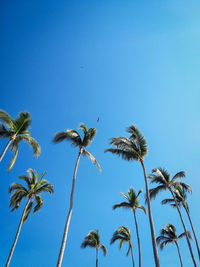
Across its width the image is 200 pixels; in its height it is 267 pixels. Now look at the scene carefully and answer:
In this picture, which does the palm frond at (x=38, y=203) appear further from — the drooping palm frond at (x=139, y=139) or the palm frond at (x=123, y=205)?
the drooping palm frond at (x=139, y=139)

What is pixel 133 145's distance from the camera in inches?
605

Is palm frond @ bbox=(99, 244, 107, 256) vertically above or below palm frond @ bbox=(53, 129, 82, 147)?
below

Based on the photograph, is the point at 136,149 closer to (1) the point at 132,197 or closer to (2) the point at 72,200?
(2) the point at 72,200

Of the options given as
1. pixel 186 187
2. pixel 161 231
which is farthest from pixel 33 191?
pixel 161 231

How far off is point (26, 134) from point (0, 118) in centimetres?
277

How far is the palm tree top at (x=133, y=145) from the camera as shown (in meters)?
15.1

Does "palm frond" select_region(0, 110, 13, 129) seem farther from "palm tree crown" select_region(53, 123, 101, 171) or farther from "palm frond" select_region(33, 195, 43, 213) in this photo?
"palm frond" select_region(33, 195, 43, 213)

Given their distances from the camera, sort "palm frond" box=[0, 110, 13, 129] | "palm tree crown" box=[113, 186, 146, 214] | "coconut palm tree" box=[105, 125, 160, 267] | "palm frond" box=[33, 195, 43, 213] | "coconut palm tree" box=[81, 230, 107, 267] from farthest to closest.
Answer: "coconut palm tree" box=[81, 230, 107, 267] < "palm tree crown" box=[113, 186, 146, 214] < "palm frond" box=[33, 195, 43, 213] < "coconut palm tree" box=[105, 125, 160, 267] < "palm frond" box=[0, 110, 13, 129]

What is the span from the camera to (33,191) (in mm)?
A: 19125

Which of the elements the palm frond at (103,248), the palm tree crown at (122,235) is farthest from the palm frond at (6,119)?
the palm frond at (103,248)

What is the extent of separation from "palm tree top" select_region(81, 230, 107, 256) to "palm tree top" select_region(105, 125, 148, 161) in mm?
20749

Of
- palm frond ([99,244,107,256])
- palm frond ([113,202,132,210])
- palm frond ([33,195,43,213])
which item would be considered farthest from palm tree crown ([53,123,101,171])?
palm frond ([99,244,107,256])

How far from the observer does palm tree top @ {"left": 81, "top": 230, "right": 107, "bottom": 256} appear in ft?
96.0

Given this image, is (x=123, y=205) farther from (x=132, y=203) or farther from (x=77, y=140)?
(x=77, y=140)
